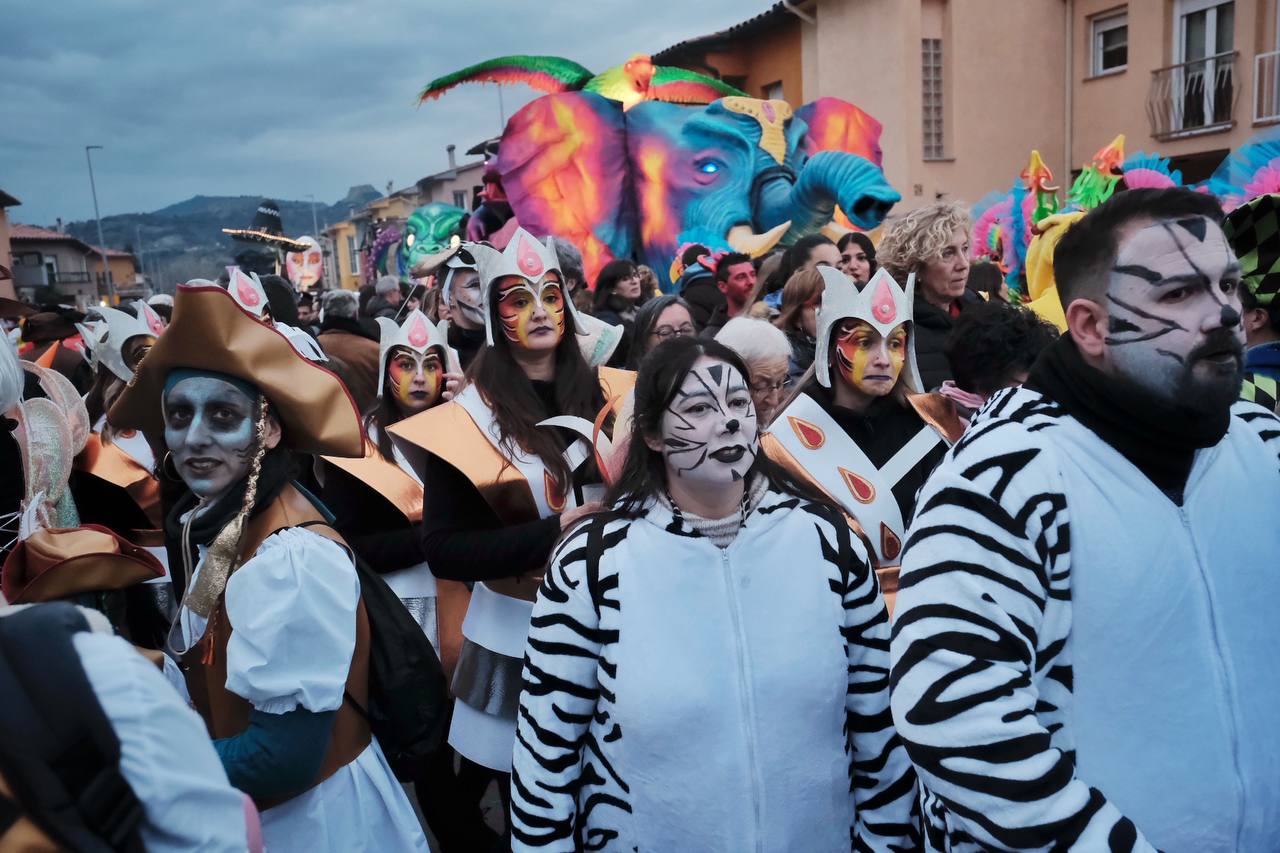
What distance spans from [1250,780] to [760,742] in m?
0.78

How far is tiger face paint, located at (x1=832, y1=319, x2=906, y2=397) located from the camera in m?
3.00

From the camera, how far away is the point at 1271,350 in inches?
116

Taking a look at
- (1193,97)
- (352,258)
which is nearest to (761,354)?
(1193,97)

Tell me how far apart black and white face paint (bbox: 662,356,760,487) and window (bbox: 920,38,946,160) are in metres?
15.8

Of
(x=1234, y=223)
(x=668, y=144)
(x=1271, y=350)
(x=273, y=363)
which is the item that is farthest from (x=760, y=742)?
(x=668, y=144)

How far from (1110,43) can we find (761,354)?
665 inches

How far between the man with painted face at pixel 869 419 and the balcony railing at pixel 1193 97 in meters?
14.8

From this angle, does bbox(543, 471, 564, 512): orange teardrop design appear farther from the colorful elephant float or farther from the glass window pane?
the glass window pane

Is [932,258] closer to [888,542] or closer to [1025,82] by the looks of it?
[888,542]

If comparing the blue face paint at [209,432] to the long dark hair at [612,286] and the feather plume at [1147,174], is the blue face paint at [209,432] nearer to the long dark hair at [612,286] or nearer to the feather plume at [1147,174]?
the long dark hair at [612,286]

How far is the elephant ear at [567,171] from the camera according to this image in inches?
509

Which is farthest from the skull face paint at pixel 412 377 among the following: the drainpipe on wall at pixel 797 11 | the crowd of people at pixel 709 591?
the drainpipe on wall at pixel 797 11

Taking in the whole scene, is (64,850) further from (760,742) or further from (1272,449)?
(1272,449)

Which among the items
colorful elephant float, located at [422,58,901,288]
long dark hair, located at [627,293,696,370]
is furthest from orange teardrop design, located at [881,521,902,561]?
colorful elephant float, located at [422,58,901,288]
